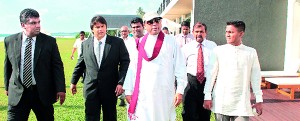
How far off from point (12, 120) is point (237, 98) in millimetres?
2631

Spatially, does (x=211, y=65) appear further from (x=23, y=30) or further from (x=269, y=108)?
(x=269, y=108)

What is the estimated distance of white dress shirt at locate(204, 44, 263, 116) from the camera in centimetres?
377

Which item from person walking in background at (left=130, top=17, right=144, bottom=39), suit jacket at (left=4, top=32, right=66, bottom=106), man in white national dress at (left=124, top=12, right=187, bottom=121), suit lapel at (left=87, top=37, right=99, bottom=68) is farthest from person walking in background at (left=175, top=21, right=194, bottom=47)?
suit jacket at (left=4, top=32, right=66, bottom=106)

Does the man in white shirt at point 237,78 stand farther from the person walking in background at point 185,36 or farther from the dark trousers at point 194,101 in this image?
the person walking in background at point 185,36

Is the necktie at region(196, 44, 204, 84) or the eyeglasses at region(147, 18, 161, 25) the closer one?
the eyeglasses at region(147, 18, 161, 25)

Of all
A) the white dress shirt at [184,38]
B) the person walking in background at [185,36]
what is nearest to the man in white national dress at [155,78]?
the person walking in background at [185,36]

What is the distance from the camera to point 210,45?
5312 mm

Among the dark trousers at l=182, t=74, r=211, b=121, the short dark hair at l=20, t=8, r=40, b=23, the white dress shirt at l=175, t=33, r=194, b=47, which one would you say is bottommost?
the dark trousers at l=182, t=74, r=211, b=121

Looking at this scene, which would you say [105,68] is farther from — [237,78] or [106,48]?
[237,78]

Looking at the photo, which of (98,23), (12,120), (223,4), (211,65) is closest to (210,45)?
(211,65)

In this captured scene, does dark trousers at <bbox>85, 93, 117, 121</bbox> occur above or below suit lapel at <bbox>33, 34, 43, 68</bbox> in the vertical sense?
below

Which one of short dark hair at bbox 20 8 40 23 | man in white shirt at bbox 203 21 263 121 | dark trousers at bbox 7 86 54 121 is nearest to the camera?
man in white shirt at bbox 203 21 263 121

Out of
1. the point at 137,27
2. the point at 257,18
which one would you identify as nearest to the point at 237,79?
the point at 137,27

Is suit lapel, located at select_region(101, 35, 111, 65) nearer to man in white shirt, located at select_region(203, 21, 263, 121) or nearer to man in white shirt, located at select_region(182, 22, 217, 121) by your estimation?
man in white shirt, located at select_region(182, 22, 217, 121)
